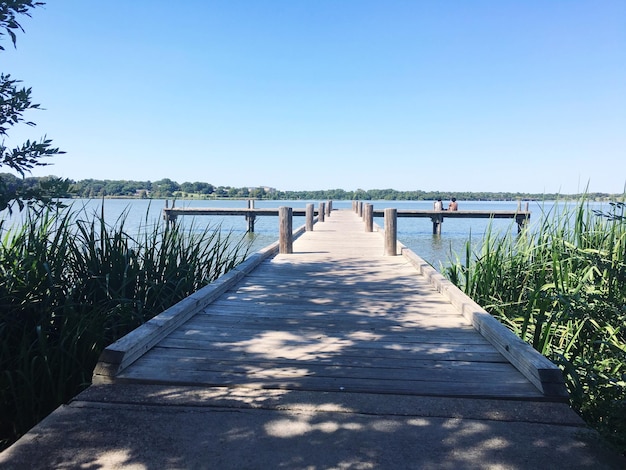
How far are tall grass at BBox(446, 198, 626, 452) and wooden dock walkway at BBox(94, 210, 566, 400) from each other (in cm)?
42

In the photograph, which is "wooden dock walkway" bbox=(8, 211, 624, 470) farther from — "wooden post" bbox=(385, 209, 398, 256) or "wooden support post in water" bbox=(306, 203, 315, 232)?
"wooden support post in water" bbox=(306, 203, 315, 232)

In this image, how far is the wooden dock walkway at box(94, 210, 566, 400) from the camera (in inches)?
111

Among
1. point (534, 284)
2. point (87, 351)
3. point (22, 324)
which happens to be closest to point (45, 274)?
point (22, 324)

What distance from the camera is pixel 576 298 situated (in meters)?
3.45

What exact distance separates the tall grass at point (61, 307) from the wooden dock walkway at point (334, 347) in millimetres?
546

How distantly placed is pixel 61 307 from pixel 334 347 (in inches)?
82.5

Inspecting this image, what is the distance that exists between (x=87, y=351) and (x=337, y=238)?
9.46 metres

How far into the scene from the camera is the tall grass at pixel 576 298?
292 cm

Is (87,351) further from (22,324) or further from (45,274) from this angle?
(45,274)

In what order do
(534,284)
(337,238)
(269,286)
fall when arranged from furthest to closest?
(337,238) < (269,286) < (534,284)

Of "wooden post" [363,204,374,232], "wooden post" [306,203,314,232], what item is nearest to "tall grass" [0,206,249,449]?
"wooden post" [306,203,314,232]

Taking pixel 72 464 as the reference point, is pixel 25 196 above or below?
above

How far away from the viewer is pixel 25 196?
2.89 meters

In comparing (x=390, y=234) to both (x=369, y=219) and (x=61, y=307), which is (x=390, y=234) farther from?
(x=61, y=307)
